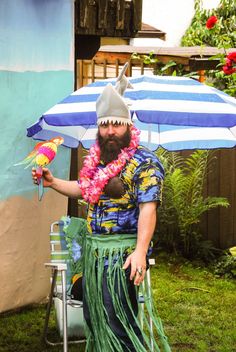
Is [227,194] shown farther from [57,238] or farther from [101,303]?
[101,303]

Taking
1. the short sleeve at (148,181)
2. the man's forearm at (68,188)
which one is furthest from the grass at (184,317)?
the short sleeve at (148,181)

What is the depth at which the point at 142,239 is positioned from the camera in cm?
373

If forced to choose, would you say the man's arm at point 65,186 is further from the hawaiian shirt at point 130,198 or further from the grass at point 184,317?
the grass at point 184,317

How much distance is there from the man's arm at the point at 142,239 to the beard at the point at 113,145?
324 millimetres

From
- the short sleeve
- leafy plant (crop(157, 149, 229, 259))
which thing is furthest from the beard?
leafy plant (crop(157, 149, 229, 259))

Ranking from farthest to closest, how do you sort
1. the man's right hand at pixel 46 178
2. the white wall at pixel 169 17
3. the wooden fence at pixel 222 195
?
the white wall at pixel 169 17, the wooden fence at pixel 222 195, the man's right hand at pixel 46 178

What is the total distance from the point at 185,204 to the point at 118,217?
385cm

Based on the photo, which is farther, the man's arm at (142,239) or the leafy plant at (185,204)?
the leafy plant at (185,204)

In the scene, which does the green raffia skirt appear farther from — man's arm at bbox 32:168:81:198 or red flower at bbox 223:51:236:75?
red flower at bbox 223:51:236:75

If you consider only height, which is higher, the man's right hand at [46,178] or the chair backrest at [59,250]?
the man's right hand at [46,178]

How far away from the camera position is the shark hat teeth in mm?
3850

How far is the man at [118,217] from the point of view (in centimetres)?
382

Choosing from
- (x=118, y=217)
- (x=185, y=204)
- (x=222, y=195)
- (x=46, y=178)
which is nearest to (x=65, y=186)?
(x=46, y=178)

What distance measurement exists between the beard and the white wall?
14.0 metres
